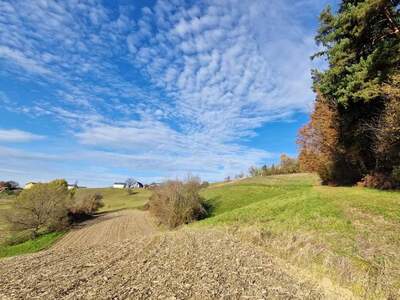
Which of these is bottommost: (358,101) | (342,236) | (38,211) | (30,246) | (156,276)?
(30,246)

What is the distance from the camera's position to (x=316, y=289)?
720 centimetres

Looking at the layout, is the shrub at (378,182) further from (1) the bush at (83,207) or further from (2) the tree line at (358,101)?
(1) the bush at (83,207)

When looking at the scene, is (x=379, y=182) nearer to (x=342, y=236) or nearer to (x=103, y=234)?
(x=342, y=236)

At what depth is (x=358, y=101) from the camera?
2053 cm

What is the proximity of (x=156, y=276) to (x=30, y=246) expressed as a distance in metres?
25.5

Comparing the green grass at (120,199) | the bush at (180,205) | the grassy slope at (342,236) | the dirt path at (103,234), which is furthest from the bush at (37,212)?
the green grass at (120,199)

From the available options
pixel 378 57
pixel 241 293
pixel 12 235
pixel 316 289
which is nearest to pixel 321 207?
pixel 378 57

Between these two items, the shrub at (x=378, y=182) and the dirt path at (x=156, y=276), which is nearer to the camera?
the dirt path at (x=156, y=276)

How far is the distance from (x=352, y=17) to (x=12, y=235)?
126 feet

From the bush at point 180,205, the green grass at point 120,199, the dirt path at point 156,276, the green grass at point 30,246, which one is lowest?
the green grass at point 30,246

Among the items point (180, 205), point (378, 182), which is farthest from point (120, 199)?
point (378, 182)

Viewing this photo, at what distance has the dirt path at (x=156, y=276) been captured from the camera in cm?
698

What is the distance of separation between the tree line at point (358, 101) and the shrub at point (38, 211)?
3074 cm

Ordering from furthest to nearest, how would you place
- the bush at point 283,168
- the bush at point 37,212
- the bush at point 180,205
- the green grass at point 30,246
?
the bush at point 283,168 < the bush at point 37,212 < the bush at point 180,205 < the green grass at point 30,246
